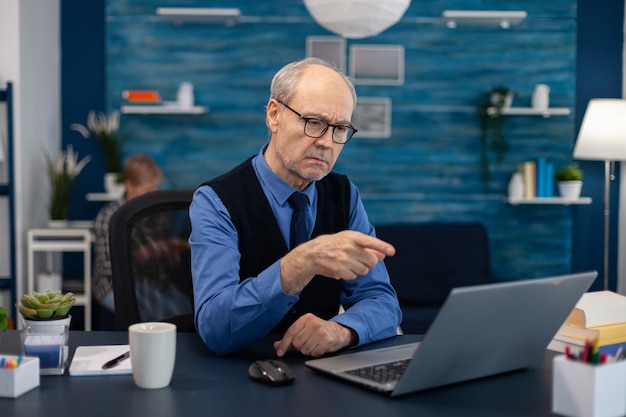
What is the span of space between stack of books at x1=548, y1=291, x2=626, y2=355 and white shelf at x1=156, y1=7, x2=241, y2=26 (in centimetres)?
373

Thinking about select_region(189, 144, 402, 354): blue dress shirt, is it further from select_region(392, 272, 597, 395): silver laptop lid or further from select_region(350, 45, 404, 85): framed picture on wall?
select_region(350, 45, 404, 85): framed picture on wall

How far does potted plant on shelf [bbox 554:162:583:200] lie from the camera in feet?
16.4

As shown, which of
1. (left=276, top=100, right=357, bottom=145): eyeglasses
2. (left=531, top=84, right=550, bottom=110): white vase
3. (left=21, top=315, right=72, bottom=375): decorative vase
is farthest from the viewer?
(left=531, top=84, right=550, bottom=110): white vase

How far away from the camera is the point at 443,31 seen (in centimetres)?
518

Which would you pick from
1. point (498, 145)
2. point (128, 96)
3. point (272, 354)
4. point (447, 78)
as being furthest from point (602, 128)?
point (272, 354)

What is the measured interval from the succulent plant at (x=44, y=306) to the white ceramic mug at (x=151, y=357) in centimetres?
22

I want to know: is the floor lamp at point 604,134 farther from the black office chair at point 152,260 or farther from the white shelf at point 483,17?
the black office chair at point 152,260

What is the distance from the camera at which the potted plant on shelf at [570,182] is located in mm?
5012

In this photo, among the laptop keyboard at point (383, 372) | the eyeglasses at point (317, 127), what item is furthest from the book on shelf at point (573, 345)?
the eyeglasses at point (317, 127)

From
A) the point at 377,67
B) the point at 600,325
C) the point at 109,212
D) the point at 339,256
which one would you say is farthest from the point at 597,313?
the point at 377,67

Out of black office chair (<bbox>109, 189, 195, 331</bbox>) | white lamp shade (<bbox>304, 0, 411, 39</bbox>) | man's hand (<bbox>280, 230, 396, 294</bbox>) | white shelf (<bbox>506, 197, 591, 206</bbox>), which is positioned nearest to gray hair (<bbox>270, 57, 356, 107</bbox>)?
black office chair (<bbox>109, 189, 195, 331</bbox>)

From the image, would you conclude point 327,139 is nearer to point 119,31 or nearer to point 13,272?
point 13,272

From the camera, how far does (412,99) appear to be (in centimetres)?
521

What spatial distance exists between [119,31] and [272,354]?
4044mm
